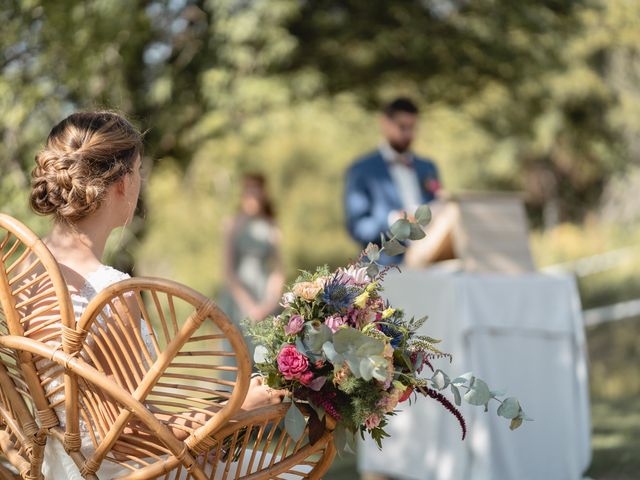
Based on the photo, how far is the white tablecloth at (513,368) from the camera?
4.12 meters

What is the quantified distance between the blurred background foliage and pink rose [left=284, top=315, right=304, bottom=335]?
3.31ft

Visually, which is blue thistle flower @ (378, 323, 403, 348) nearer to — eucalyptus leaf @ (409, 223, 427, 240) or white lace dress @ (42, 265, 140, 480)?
eucalyptus leaf @ (409, 223, 427, 240)

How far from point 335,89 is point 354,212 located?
456 centimetres

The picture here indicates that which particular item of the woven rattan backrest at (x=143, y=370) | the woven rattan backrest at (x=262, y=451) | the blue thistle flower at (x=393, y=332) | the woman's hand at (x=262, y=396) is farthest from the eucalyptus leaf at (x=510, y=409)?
the woven rattan backrest at (x=143, y=370)

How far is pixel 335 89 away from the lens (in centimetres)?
916

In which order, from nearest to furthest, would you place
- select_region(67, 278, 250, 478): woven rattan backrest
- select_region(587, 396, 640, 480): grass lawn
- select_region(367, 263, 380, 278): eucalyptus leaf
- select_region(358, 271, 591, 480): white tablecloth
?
select_region(67, 278, 250, 478): woven rattan backrest < select_region(367, 263, 380, 278): eucalyptus leaf < select_region(358, 271, 591, 480): white tablecloth < select_region(587, 396, 640, 480): grass lawn

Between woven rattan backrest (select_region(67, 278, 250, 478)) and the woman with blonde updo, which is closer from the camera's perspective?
woven rattan backrest (select_region(67, 278, 250, 478))

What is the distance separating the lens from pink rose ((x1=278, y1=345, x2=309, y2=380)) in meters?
1.96

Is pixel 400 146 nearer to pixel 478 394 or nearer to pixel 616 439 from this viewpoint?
pixel 616 439

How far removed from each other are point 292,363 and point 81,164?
71cm

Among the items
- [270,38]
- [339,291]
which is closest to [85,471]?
[339,291]

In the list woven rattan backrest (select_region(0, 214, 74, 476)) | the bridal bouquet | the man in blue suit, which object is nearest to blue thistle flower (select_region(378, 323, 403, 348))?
the bridal bouquet

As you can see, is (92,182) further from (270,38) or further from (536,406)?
(270,38)

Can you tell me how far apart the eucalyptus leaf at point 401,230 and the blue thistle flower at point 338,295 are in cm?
20
